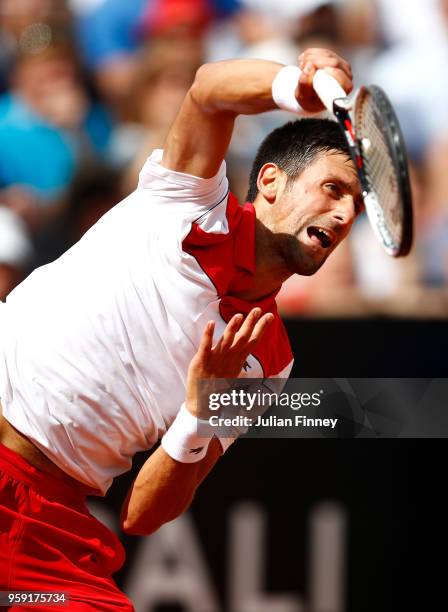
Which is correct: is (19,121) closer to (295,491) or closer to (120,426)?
(295,491)

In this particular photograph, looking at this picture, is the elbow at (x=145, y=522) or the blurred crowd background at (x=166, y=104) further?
the blurred crowd background at (x=166, y=104)

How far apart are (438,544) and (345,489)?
58cm

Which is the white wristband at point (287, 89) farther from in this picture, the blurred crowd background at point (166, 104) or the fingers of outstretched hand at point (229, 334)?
the blurred crowd background at point (166, 104)

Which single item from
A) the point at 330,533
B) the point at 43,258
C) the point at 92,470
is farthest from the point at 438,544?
the point at 92,470

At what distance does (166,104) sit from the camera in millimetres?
6359

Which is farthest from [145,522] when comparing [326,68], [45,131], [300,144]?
[45,131]

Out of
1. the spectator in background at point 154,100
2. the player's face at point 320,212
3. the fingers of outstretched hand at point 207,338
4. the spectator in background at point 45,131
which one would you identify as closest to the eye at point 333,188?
the player's face at point 320,212

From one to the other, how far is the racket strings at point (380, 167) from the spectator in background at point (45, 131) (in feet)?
10.5

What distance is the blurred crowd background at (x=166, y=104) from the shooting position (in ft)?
19.8

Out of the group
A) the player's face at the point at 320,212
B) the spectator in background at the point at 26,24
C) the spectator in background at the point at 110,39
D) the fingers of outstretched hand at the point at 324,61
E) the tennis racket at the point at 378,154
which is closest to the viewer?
the tennis racket at the point at 378,154

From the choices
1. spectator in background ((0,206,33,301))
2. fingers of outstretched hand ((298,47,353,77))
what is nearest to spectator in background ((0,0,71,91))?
spectator in background ((0,206,33,301))

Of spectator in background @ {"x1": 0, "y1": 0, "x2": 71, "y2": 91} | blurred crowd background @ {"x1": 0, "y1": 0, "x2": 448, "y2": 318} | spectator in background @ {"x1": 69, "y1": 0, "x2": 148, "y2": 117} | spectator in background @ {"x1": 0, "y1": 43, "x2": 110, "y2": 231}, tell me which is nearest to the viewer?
blurred crowd background @ {"x1": 0, "y1": 0, "x2": 448, "y2": 318}

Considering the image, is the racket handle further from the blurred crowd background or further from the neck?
the blurred crowd background

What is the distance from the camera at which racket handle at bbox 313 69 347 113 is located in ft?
9.79
